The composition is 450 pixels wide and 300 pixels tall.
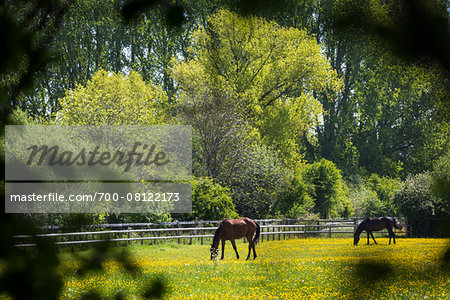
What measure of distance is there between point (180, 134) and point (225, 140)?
2398 millimetres

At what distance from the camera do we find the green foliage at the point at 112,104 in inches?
885

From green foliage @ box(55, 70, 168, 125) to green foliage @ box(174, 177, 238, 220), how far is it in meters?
4.95

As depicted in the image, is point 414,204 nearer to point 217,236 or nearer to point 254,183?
point 254,183

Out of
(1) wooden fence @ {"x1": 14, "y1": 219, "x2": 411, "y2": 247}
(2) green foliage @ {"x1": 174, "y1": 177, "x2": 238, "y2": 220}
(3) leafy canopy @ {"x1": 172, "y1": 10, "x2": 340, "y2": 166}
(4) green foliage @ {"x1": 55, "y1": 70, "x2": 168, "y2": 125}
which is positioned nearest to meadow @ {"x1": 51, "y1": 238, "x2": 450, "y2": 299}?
(1) wooden fence @ {"x1": 14, "y1": 219, "x2": 411, "y2": 247}

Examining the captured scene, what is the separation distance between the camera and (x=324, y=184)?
2755 centimetres

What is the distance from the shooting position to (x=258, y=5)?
45.8 inches

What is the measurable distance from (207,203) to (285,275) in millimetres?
13418

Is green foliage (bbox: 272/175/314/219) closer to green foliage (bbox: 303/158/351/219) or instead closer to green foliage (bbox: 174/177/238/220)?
green foliage (bbox: 303/158/351/219)

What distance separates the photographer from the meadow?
1.00 metres

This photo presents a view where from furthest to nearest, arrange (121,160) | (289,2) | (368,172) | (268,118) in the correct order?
(368,172)
(268,118)
(121,160)
(289,2)

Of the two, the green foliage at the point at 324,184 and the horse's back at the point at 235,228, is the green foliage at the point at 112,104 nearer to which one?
the green foliage at the point at 324,184

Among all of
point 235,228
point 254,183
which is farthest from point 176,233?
point 254,183

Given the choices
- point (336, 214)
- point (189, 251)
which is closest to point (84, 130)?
point (189, 251)

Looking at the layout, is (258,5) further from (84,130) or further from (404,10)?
(84,130)
